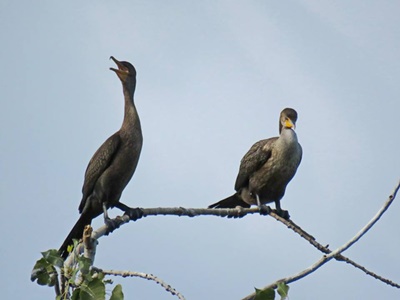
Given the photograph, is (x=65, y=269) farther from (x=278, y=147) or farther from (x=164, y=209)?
(x=278, y=147)

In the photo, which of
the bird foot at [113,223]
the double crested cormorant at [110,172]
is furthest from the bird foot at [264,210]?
the bird foot at [113,223]

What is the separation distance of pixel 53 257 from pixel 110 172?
3.45 meters

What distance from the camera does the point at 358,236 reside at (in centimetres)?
516

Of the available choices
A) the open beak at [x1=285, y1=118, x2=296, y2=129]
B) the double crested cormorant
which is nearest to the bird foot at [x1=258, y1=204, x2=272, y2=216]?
the open beak at [x1=285, y1=118, x2=296, y2=129]

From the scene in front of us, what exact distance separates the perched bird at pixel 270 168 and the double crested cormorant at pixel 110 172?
5.09 feet

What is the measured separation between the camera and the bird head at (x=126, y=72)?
8664 millimetres

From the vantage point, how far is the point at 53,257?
4.53m

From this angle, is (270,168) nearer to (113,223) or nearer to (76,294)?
(113,223)

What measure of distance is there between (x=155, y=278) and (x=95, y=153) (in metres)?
3.41

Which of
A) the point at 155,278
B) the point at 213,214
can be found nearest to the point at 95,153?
the point at 213,214

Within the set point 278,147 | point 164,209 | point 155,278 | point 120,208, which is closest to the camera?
point 155,278

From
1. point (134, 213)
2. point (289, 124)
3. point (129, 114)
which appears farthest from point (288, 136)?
point (134, 213)

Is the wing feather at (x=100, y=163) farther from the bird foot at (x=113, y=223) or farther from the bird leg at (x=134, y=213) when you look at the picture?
the bird foot at (x=113, y=223)

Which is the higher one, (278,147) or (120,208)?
(278,147)
